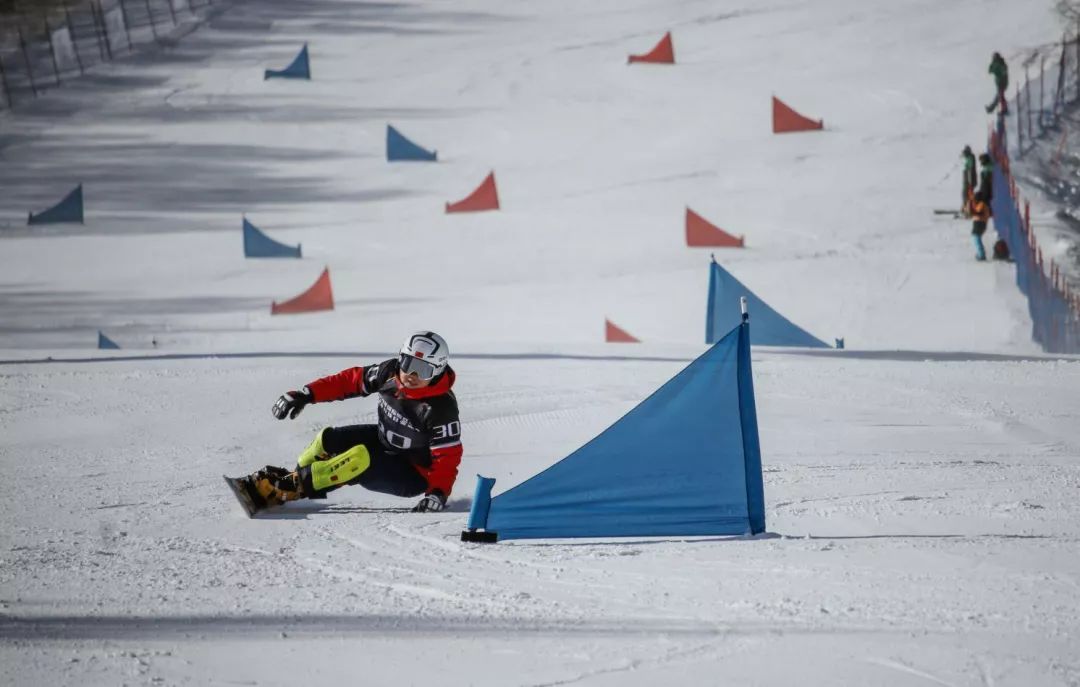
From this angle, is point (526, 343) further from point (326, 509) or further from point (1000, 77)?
point (1000, 77)

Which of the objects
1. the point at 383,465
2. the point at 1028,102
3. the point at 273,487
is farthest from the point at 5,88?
the point at 383,465

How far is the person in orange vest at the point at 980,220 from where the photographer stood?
15203 mm

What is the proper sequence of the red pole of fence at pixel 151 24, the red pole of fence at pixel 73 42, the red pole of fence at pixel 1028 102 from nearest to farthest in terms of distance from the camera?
the red pole of fence at pixel 1028 102
the red pole of fence at pixel 73 42
the red pole of fence at pixel 151 24

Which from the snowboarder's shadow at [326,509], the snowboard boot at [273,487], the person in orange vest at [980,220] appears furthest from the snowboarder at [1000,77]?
the snowboard boot at [273,487]

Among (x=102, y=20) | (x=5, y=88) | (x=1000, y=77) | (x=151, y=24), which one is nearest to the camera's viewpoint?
(x=1000, y=77)

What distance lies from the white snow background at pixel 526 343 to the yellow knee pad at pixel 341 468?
0.14 meters

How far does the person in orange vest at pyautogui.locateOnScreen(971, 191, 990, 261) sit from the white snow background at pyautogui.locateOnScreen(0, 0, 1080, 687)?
1.05 ft

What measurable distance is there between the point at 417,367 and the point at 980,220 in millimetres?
10694

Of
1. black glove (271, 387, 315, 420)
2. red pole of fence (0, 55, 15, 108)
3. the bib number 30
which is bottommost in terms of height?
the bib number 30

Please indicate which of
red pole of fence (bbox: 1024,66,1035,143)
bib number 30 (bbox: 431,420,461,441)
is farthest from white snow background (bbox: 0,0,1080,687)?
red pole of fence (bbox: 1024,66,1035,143)

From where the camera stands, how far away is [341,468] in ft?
19.2

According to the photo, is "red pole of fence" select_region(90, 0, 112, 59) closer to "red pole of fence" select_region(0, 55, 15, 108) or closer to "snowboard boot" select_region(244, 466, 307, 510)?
"red pole of fence" select_region(0, 55, 15, 108)

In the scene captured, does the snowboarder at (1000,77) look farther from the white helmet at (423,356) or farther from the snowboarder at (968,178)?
the white helmet at (423,356)

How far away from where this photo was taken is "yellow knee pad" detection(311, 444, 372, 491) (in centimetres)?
586
